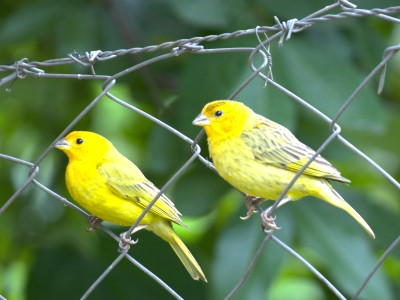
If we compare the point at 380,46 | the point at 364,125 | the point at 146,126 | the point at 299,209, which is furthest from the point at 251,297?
the point at 146,126

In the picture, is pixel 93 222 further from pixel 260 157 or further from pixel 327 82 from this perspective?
pixel 327 82

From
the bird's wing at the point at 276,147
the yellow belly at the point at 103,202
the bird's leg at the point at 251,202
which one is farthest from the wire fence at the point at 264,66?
the bird's leg at the point at 251,202

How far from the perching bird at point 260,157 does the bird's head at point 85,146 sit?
44 centimetres

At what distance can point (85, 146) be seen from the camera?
3801 mm

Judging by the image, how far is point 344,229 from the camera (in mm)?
4875

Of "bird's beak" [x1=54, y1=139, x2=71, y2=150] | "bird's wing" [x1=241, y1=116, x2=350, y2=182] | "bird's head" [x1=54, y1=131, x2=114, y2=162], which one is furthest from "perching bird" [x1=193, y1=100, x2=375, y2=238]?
"bird's beak" [x1=54, y1=139, x2=71, y2=150]

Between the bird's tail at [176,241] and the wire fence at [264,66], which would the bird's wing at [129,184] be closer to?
the bird's tail at [176,241]

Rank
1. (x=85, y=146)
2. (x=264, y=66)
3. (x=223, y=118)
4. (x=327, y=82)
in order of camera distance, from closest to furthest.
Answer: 1. (x=264, y=66)
2. (x=223, y=118)
3. (x=85, y=146)
4. (x=327, y=82)

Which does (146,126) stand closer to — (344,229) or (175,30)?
(175,30)

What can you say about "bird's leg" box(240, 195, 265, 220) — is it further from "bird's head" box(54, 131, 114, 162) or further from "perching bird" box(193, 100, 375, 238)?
"bird's head" box(54, 131, 114, 162)

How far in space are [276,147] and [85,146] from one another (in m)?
0.77

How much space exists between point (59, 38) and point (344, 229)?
191 cm

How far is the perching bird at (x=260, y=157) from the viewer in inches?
135

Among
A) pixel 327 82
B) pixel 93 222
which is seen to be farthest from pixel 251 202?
pixel 327 82
